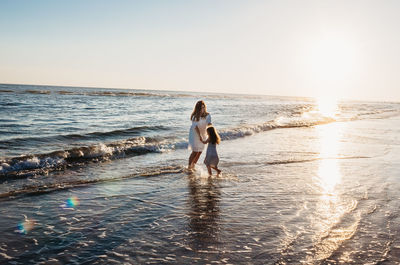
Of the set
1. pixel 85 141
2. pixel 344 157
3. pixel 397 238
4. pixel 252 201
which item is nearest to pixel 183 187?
pixel 252 201

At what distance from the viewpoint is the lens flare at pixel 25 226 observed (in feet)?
15.1

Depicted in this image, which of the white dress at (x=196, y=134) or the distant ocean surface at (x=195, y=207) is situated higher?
the white dress at (x=196, y=134)

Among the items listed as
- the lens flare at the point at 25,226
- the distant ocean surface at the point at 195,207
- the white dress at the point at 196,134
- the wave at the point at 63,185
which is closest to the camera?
the distant ocean surface at the point at 195,207

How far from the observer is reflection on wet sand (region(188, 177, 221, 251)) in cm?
430

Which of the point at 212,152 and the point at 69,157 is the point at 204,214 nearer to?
the point at 212,152

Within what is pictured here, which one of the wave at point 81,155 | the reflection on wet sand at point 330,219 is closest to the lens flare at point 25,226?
the wave at point 81,155

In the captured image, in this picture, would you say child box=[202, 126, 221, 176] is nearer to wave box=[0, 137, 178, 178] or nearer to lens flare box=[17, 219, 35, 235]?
wave box=[0, 137, 178, 178]

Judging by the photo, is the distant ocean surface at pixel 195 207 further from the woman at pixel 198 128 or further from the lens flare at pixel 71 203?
the woman at pixel 198 128

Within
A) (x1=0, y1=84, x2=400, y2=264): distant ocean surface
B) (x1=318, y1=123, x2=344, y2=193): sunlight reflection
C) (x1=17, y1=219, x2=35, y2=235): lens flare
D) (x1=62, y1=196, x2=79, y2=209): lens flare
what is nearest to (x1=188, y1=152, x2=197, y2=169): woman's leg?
(x1=0, y1=84, x2=400, y2=264): distant ocean surface

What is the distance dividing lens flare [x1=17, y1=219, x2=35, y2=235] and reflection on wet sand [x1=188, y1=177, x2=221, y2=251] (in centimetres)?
248

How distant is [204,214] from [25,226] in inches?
114

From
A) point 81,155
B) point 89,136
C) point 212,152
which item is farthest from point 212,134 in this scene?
point 89,136

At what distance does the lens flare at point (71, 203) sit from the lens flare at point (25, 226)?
771 millimetres

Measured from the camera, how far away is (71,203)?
19.5ft
